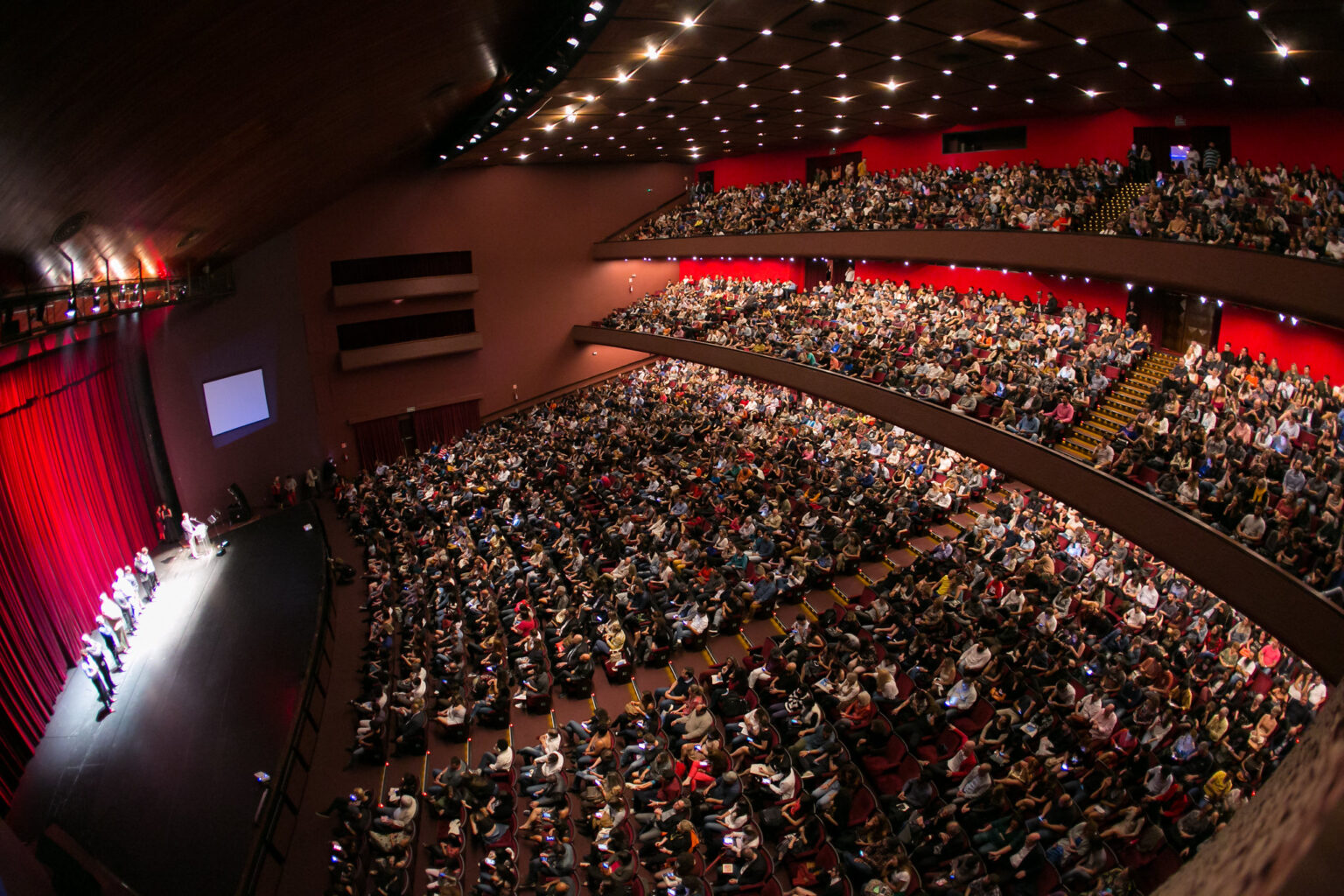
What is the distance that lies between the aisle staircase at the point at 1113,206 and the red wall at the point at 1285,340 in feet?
7.51

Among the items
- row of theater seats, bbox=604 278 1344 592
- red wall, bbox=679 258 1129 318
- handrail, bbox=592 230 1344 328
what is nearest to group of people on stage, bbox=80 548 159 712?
row of theater seats, bbox=604 278 1344 592

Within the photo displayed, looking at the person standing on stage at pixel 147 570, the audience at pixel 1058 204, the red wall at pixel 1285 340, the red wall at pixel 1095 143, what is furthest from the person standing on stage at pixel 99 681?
the red wall at pixel 1095 143

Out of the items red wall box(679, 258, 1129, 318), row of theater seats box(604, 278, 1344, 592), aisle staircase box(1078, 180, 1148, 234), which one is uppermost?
aisle staircase box(1078, 180, 1148, 234)

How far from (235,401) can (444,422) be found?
547cm

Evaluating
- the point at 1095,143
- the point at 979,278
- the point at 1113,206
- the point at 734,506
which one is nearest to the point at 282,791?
the point at 734,506

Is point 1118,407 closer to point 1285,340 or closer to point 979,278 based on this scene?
point 1285,340

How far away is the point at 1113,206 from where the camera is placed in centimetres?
1195

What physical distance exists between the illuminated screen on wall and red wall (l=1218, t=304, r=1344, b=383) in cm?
1914

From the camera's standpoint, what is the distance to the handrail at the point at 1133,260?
267 inches

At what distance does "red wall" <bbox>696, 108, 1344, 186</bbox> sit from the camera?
10.5m

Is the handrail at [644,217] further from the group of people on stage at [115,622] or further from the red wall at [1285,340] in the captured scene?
the red wall at [1285,340]

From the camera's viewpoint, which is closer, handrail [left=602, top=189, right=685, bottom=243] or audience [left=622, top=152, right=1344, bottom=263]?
→ audience [left=622, top=152, right=1344, bottom=263]

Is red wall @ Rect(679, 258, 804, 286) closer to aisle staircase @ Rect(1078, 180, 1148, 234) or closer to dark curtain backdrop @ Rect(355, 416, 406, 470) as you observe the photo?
aisle staircase @ Rect(1078, 180, 1148, 234)

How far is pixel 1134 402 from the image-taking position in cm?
1067
